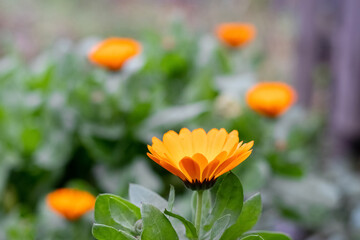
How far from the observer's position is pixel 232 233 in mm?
475

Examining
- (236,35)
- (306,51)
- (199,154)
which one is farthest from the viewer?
(306,51)

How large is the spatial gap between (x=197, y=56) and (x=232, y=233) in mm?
1296

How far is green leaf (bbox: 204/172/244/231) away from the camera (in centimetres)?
45

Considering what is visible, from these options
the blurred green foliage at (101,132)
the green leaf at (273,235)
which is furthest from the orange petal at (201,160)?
the blurred green foliage at (101,132)

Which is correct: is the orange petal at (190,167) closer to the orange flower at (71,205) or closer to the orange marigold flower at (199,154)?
the orange marigold flower at (199,154)

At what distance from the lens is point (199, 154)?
404 millimetres

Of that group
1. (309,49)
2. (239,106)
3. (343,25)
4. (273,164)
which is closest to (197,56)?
(239,106)

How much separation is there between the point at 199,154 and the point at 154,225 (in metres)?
0.08

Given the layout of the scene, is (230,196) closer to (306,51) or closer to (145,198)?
(145,198)

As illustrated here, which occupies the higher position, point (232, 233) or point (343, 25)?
point (232, 233)

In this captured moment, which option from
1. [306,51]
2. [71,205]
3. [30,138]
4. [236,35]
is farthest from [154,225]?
[306,51]

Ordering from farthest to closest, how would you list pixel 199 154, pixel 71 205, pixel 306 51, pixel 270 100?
pixel 306 51
pixel 270 100
pixel 71 205
pixel 199 154

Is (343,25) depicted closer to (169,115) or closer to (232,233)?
(169,115)

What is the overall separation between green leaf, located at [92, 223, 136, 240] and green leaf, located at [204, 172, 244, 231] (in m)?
0.09
